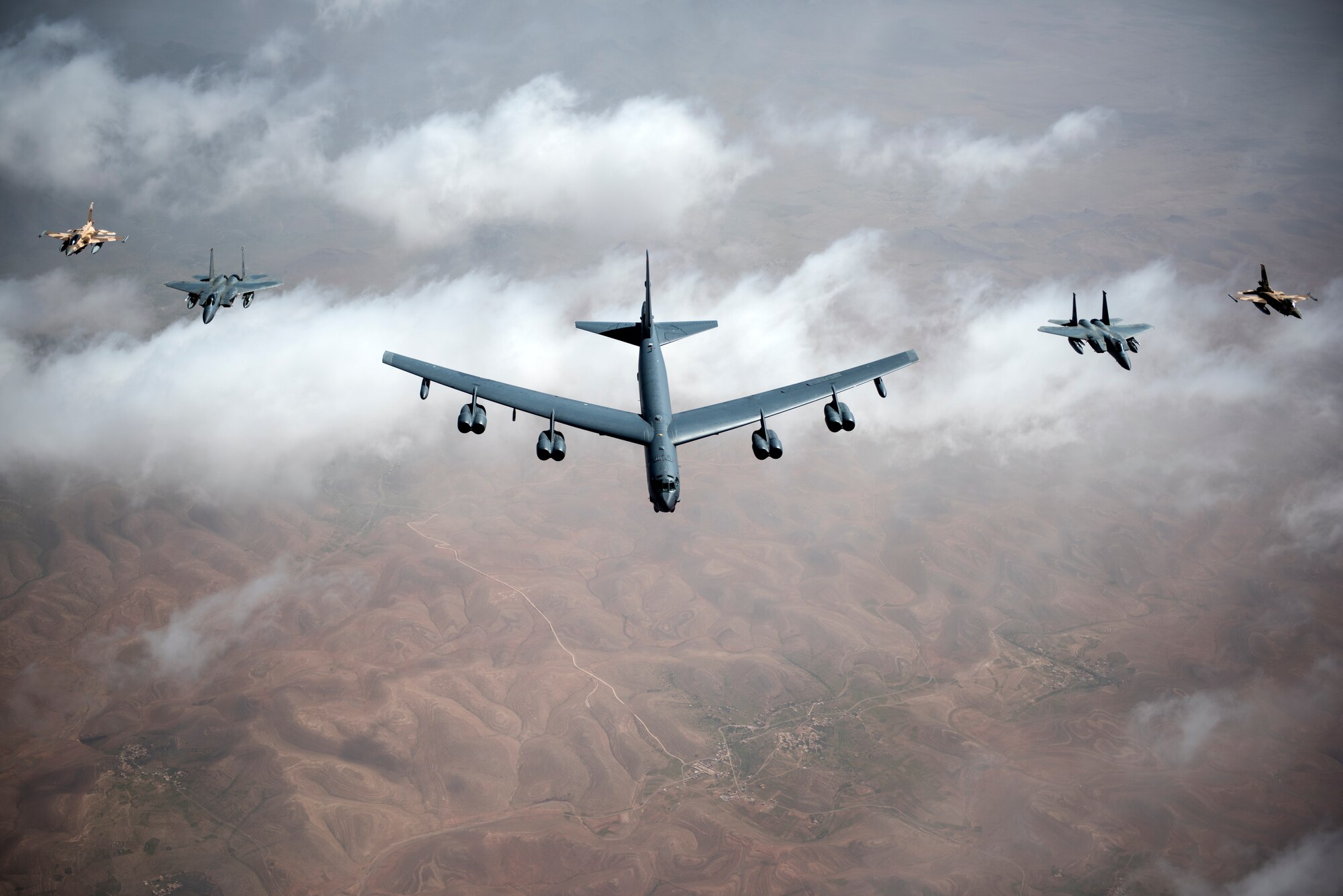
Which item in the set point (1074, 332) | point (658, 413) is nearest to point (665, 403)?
point (658, 413)

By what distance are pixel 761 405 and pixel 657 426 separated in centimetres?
831

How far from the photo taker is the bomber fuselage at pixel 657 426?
191 feet

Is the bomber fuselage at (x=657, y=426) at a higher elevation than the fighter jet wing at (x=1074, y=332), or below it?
below

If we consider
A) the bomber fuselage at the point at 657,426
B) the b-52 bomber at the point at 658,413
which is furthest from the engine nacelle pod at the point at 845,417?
the bomber fuselage at the point at 657,426

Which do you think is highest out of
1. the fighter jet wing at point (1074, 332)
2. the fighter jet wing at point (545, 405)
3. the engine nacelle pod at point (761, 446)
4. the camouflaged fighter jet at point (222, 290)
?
the camouflaged fighter jet at point (222, 290)

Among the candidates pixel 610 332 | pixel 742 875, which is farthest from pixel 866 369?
pixel 742 875

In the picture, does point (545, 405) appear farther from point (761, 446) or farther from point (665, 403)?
point (761, 446)

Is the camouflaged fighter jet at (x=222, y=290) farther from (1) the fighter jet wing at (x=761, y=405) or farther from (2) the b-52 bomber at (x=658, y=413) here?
(1) the fighter jet wing at (x=761, y=405)

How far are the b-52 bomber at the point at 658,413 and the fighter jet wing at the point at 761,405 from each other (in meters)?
0.06

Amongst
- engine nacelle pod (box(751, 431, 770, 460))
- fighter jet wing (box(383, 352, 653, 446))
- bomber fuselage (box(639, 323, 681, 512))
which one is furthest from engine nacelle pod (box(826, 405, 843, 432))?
fighter jet wing (box(383, 352, 653, 446))

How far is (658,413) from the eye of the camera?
65312 mm

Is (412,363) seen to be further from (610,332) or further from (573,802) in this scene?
(573,802)

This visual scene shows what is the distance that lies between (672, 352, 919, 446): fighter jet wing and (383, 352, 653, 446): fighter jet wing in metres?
3.09

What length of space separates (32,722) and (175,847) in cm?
6381
